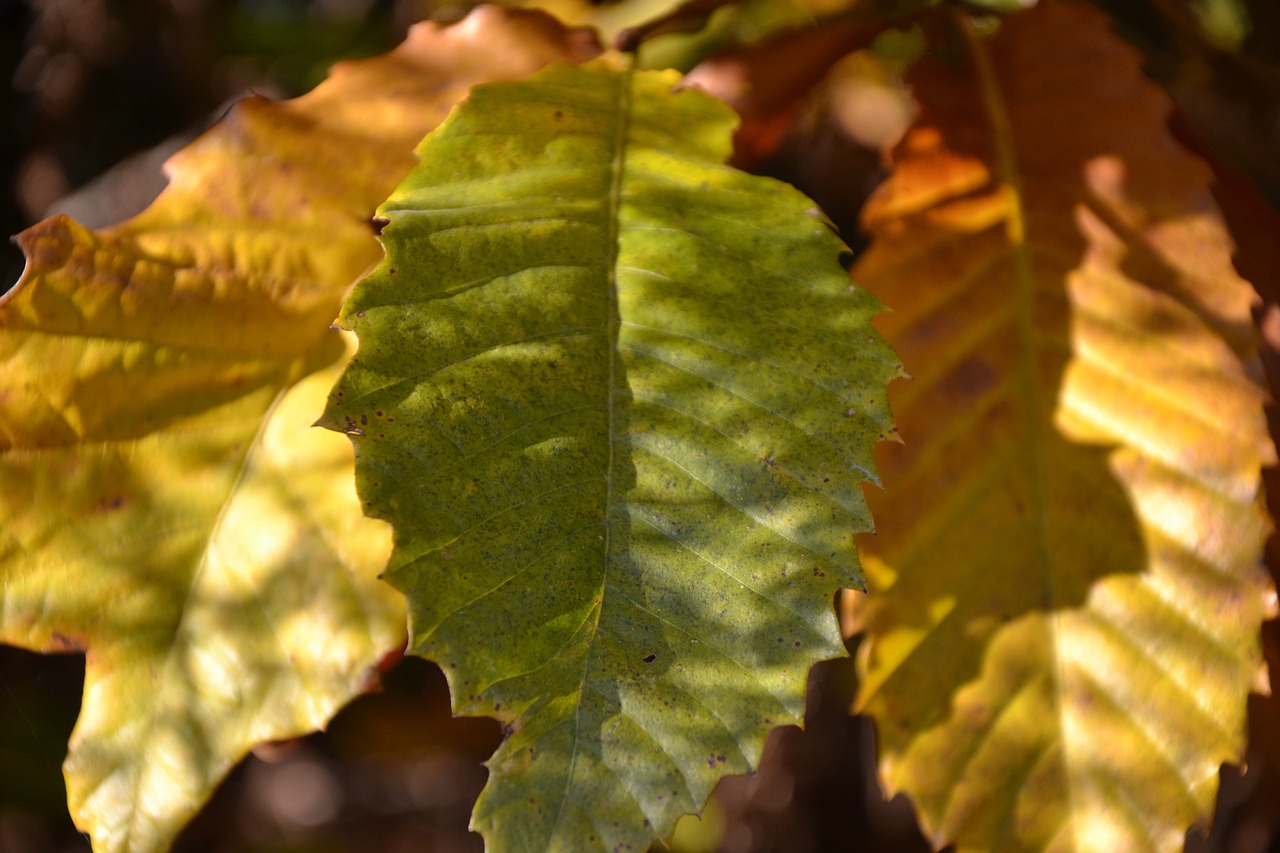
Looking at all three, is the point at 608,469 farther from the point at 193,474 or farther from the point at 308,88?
the point at 308,88

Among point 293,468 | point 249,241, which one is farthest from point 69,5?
point 293,468

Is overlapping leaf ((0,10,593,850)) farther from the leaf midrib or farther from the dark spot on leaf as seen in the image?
the leaf midrib

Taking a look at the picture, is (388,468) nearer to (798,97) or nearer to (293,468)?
(293,468)

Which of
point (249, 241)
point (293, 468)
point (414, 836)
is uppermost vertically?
point (249, 241)

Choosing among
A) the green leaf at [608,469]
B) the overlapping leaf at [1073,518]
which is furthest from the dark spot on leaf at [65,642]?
the overlapping leaf at [1073,518]

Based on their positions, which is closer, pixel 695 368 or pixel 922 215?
pixel 695 368

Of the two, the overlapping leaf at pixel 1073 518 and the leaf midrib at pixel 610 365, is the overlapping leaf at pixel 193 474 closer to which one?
the leaf midrib at pixel 610 365
